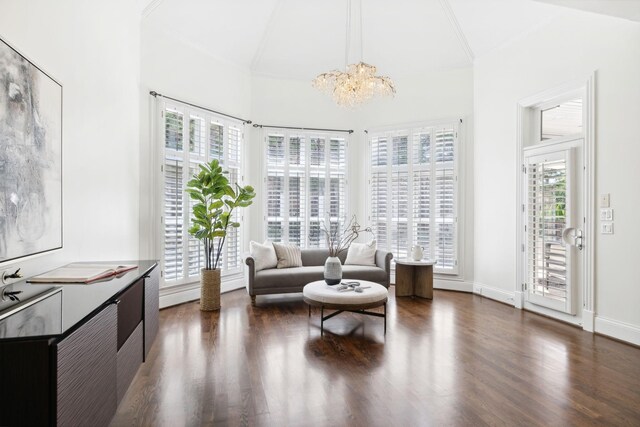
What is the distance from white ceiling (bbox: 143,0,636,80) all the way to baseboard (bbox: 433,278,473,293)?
12.1 feet

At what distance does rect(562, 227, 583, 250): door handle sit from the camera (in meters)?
4.19

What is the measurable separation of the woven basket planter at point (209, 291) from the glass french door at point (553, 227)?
423 centimetres

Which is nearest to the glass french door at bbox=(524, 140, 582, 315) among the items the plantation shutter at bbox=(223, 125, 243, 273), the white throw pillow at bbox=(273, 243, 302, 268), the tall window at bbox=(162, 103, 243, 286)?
the white throw pillow at bbox=(273, 243, 302, 268)

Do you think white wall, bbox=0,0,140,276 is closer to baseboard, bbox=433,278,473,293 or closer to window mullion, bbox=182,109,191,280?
window mullion, bbox=182,109,191,280

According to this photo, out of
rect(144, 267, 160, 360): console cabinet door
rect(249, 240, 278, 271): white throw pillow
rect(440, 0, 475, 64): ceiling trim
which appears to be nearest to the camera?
rect(144, 267, 160, 360): console cabinet door

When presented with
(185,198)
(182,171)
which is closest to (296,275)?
(185,198)

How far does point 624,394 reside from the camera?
8.49 feet

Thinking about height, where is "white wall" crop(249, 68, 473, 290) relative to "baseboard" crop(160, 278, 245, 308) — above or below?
above

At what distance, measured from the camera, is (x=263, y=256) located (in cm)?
541

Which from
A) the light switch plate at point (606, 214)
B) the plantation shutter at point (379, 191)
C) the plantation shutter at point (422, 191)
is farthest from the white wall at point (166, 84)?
the light switch plate at point (606, 214)

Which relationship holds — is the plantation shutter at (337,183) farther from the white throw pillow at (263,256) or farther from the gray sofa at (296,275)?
the white throw pillow at (263,256)

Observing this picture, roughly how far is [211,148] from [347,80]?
2375 millimetres

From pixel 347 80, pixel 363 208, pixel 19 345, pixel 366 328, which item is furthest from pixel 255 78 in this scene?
pixel 19 345

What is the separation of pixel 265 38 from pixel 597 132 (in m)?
4.85
